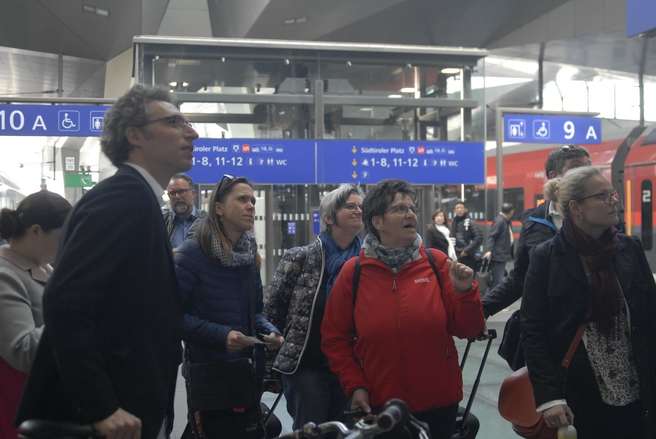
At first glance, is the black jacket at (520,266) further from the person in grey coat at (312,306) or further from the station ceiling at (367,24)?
the station ceiling at (367,24)

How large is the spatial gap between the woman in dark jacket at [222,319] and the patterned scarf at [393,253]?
0.71 metres

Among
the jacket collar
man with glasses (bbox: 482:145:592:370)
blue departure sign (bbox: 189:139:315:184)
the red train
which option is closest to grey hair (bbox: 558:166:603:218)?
man with glasses (bbox: 482:145:592:370)

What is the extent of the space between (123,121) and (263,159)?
9559 millimetres

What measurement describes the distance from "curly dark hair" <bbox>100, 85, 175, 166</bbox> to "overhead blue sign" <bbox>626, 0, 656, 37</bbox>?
5.09 meters

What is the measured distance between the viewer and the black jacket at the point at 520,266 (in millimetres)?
3955

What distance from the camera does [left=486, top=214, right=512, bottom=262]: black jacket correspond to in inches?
513

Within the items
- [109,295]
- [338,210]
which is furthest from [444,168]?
[109,295]

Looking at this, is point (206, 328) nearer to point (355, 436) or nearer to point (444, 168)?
point (355, 436)

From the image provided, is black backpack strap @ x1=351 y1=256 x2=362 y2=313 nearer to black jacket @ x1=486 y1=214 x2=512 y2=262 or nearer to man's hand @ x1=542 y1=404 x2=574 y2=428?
man's hand @ x1=542 y1=404 x2=574 y2=428

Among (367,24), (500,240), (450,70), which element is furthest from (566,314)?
(367,24)

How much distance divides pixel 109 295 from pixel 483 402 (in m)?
5.07

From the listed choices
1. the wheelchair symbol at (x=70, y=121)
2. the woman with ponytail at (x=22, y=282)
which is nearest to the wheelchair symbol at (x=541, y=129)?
the wheelchair symbol at (x=70, y=121)

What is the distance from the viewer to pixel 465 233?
45.2 ft

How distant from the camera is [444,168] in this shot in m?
12.7
